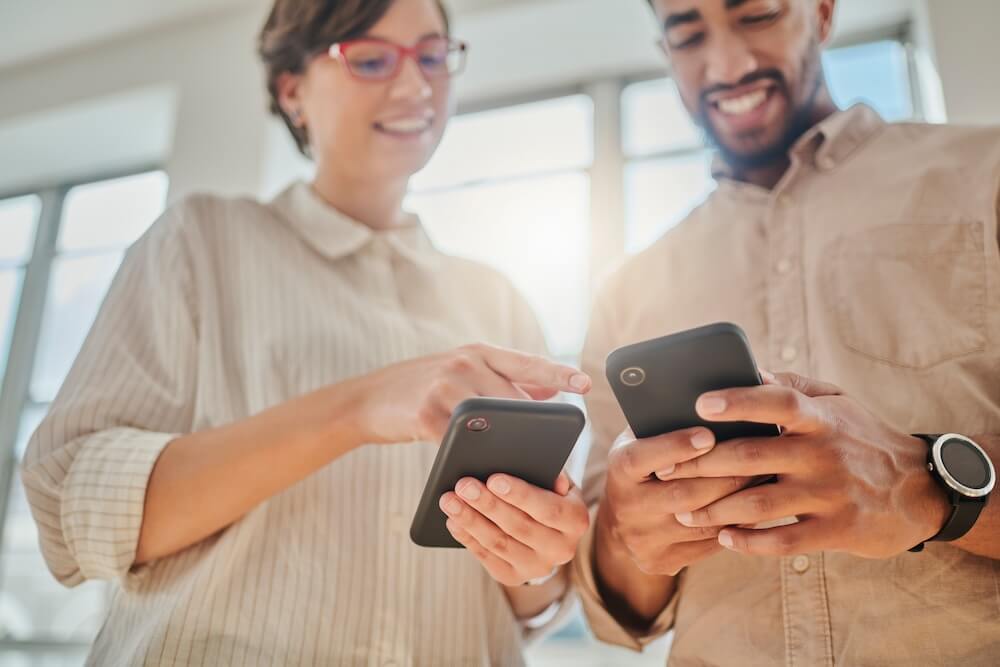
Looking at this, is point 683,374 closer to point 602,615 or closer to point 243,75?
point 602,615

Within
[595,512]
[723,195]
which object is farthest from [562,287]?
[595,512]

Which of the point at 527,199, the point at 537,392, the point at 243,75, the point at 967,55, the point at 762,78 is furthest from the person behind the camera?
the point at 243,75

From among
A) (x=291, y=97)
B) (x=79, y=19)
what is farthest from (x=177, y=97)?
(x=291, y=97)

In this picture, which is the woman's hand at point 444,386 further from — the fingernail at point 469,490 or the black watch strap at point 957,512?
the black watch strap at point 957,512

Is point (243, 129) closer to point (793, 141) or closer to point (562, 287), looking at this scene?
point (562, 287)

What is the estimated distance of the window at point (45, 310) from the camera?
9.74 feet

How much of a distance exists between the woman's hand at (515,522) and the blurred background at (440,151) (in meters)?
1.33

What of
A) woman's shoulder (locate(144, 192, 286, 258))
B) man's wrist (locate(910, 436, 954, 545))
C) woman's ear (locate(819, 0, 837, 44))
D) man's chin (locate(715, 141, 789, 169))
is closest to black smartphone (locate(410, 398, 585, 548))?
man's wrist (locate(910, 436, 954, 545))

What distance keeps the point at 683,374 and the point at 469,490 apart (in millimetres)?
244

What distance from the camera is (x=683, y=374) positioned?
26.3 inches

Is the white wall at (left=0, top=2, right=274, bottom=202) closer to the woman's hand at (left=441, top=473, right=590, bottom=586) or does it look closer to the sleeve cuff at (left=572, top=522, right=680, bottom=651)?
the sleeve cuff at (left=572, top=522, right=680, bottom=651)

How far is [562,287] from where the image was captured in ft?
8.21

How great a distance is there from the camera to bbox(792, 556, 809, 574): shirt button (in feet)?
3.05

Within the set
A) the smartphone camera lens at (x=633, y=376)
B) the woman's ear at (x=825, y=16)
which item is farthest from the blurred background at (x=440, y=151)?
the smartphone camera lens at (x=633, y=376)
